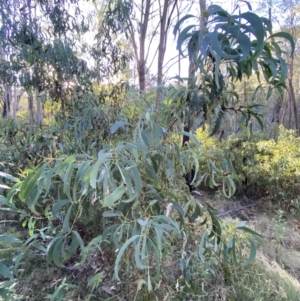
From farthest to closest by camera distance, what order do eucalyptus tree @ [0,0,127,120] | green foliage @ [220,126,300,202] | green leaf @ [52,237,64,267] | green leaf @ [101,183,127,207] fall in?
1. green foliage @ [220,126,300,202]
2. eucalyptus tree @ [0,0,127,120]
3. green leaf @ [52,237,64,267]
4. green leaf @ [101,183,127,207]

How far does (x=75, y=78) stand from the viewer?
1.91m

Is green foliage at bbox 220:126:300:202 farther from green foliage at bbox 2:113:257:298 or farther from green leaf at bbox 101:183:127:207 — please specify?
green leaf at bbox 101:183:127:207

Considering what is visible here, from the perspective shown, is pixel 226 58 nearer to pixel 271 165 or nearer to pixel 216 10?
pixel 216 10

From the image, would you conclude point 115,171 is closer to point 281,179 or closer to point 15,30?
point 15,30

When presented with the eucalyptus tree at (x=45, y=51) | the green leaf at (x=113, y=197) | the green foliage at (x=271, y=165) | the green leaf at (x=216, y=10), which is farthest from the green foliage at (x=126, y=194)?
the green foliage at (x=271, y=165)

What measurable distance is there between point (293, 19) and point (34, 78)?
944 centimetres

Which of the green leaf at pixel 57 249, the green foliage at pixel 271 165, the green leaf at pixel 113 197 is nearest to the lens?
the green leaf at pixel 113 197

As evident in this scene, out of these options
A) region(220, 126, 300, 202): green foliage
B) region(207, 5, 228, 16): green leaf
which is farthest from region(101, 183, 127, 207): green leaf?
region(220, 126, 300, 202): green foliage

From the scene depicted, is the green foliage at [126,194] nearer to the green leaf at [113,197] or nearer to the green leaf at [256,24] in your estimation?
the green leaf at [113,197]

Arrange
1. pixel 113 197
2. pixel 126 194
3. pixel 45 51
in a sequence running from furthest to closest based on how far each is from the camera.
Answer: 1. pixel 45 51
2. pixel 126 194
3. pixel 113 197

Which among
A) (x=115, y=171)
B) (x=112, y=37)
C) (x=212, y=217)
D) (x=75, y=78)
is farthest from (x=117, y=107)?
(x=115, y=171)

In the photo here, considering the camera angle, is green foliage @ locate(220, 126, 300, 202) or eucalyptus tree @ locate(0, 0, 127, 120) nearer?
eucalyptus tree @ locate(0, 0, 127, 120)

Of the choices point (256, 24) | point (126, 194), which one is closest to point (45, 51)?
point (126, 194)

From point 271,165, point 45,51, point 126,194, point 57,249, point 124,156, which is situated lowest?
point 271,165
